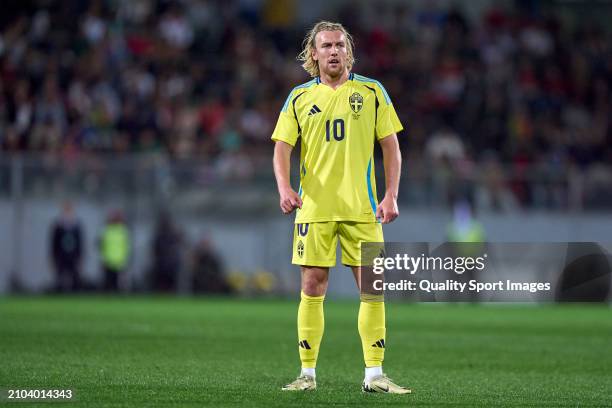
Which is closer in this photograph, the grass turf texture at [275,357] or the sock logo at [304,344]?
the grass turf texture at [275,357]

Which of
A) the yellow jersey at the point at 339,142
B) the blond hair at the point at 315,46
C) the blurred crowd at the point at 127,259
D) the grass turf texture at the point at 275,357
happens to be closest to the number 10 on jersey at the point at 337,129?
the yellow jersey at the point at 339,142

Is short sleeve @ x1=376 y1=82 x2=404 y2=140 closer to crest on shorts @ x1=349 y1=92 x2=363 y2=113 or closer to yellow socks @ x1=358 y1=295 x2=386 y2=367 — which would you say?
crest on shorts @ x1=349 y1=92 x2=363 y2=113

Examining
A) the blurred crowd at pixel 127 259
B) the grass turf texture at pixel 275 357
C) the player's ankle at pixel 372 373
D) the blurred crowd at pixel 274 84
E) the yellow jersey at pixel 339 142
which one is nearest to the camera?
the grass turf texture at pixel 275 357

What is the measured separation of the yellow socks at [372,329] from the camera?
744 centimetres

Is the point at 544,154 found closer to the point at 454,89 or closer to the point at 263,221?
the point at 454,89

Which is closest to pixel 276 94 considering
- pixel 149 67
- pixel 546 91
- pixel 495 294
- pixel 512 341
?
pixel 149 67

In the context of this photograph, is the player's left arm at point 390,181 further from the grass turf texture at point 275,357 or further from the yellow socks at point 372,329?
the grass turf texture at point 275,357

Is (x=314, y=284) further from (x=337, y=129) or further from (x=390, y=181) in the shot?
(x=337, y=129)

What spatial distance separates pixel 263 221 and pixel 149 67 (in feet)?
13.0

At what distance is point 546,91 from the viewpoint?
1018 inches

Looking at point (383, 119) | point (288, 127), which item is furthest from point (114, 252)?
point (383, 119)

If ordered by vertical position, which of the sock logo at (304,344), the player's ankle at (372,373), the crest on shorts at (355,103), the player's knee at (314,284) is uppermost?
the crest on shorts at (355,103)

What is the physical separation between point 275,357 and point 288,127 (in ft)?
10.1

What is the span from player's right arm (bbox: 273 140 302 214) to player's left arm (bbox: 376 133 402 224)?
0.54m
